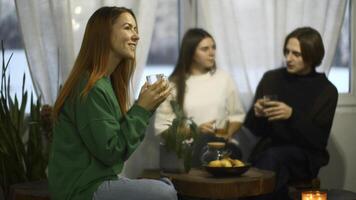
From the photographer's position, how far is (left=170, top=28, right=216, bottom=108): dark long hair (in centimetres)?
387

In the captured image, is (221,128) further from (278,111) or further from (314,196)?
(314,196)

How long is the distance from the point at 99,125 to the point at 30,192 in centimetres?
88

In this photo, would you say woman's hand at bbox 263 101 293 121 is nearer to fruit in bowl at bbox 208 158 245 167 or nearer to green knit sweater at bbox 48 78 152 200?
fruit in bowl at bbox 208 158 245 167

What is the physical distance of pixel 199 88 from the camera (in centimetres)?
390

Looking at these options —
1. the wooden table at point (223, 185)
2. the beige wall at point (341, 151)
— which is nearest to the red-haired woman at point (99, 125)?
the wooden table at point (223, 185)

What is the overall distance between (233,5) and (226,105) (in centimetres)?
63

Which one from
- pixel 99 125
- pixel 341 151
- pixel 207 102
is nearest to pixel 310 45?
pixel 207 102

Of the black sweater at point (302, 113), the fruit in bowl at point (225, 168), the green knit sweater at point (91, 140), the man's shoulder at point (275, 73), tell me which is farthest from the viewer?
the man's shoulder at point (275, 73)

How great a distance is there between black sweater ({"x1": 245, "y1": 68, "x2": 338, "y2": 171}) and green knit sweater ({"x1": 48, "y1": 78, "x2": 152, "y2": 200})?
1537mm

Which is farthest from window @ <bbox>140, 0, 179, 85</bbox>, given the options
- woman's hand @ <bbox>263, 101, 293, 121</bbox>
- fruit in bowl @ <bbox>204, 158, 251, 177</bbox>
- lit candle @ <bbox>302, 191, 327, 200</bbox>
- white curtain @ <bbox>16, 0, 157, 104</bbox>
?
lit candle @ <bbox>302, 191, 327, 200</bbox>

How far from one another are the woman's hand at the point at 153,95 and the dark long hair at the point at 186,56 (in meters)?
1.42

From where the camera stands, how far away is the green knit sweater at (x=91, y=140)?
227cm

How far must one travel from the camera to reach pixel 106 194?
2.31 meters

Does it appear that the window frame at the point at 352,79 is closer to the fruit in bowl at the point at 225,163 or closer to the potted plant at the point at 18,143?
the fruit in bowl at the point at 225,163
